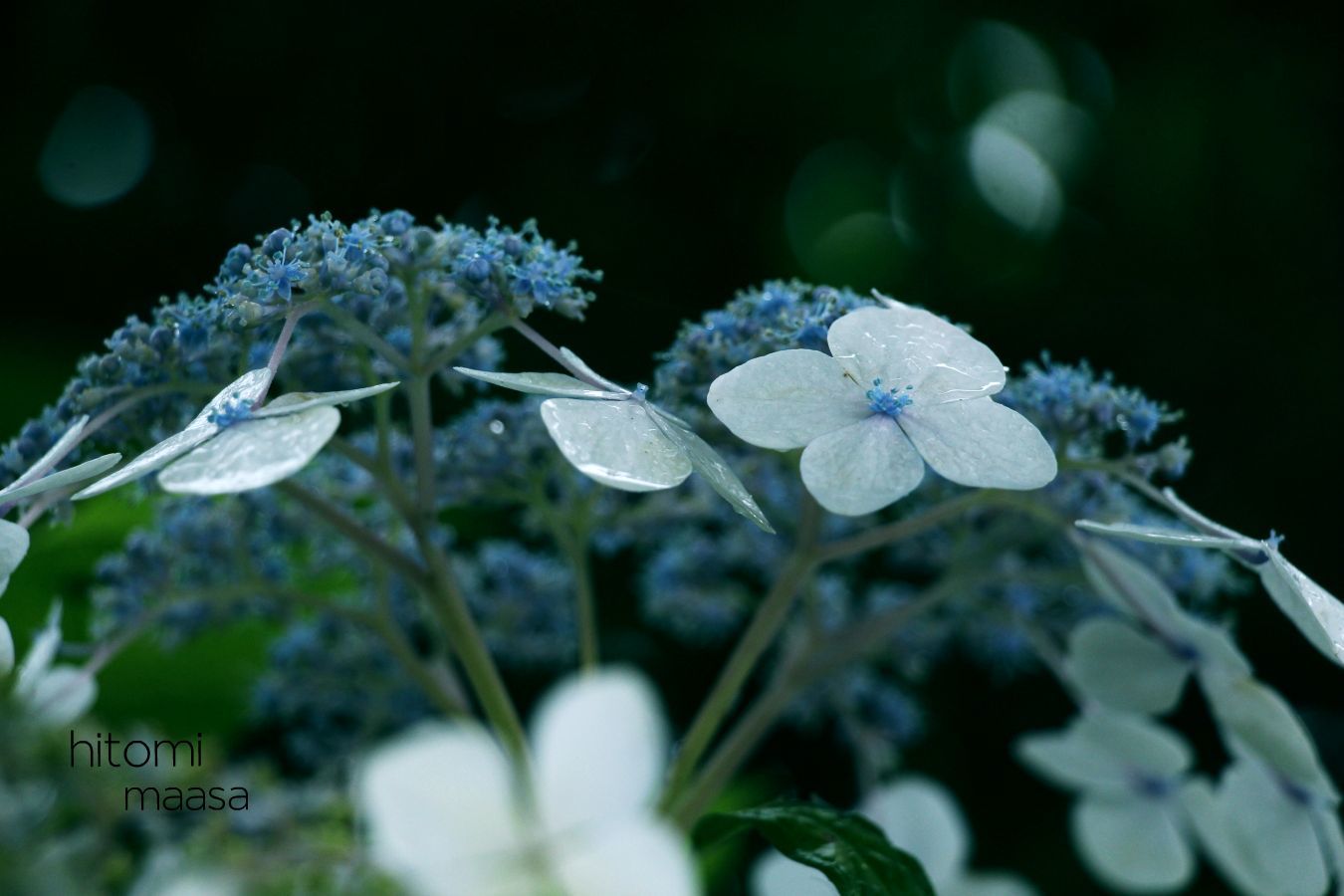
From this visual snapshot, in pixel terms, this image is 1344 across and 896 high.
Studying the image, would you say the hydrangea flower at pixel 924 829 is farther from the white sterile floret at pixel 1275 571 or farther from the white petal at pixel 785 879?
the white sterile floret at pixel 1275 571

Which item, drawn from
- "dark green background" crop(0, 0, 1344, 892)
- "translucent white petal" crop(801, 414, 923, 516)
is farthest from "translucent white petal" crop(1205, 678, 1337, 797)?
"dark green background" crop(0, 0, 1344, 892)

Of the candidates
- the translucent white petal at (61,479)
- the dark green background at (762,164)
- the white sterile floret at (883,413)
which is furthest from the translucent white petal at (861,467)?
the dark green background at (762,164)

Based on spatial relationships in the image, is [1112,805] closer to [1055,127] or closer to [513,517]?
[513,517]

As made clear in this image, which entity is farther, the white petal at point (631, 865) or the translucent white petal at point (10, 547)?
the translucent white petal at point (10, 547)

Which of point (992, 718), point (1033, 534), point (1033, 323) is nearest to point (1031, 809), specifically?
point (992, 718)

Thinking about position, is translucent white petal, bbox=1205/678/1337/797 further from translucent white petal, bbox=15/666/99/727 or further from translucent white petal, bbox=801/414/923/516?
translucent white petal, bbox=15/666/99/727
